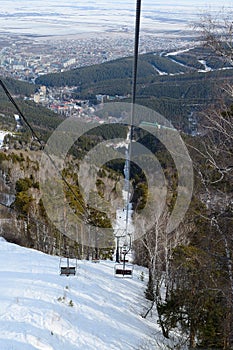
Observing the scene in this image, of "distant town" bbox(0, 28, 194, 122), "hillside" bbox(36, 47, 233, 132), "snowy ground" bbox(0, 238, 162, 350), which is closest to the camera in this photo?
"hillside" bbox(36, 47, 233, 132)

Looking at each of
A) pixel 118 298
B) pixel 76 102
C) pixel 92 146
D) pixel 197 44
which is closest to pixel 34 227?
pixel 118 298

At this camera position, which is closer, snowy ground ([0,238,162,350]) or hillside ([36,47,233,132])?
hillside ([36,47,233,132])

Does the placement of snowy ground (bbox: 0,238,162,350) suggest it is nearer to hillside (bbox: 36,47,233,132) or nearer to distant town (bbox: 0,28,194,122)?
hillside (bbox: 36,47,233,132)

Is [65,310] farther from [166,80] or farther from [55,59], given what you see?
[55,59]

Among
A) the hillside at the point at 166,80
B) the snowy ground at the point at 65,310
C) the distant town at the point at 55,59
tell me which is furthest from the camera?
the distant town at the point at 55,59

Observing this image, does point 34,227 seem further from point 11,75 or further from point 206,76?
point 11,75

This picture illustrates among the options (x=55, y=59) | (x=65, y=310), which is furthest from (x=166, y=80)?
(x=65, y=310)

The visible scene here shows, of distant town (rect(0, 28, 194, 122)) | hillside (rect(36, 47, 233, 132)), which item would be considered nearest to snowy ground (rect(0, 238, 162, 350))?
hillside (rect(36, 47, 233, 132))

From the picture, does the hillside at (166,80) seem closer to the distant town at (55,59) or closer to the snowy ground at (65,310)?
the distant town at (55,59)

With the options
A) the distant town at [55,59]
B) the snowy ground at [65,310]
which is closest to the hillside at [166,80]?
the distant town at [55,59]

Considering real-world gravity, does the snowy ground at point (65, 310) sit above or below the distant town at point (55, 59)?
below
